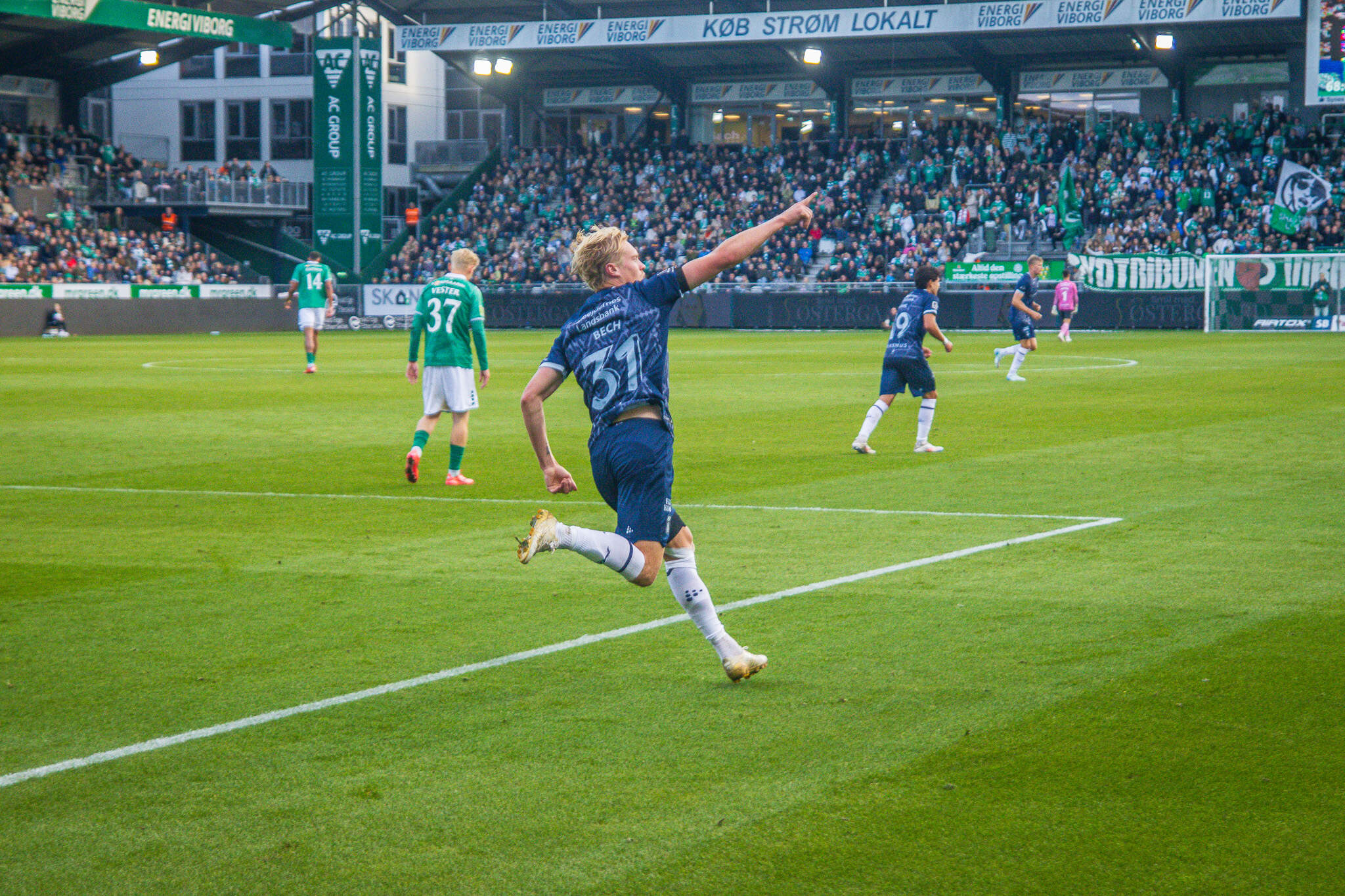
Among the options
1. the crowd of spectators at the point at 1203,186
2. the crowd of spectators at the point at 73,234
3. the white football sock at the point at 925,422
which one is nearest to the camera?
the white football sock at the point at 925,422

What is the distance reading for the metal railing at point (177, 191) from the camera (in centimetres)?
5616

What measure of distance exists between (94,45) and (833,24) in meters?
26.1

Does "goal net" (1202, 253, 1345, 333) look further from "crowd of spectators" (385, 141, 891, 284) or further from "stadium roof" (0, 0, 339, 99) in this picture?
"stadium roof" (0, 0, 339, 99)

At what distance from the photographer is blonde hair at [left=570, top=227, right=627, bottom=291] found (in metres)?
5.79

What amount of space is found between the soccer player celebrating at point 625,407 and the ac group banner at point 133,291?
42471 millimetres

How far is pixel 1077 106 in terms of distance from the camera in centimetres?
5562

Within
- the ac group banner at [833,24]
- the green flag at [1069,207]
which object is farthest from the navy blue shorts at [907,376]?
the ac group banner at [833,24]

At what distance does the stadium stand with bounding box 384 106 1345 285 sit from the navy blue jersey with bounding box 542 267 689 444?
4240 centimetres

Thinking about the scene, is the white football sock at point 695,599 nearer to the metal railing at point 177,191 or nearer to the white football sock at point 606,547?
the white football sock at point 606,547

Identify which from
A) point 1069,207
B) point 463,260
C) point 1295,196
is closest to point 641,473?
point 463,260

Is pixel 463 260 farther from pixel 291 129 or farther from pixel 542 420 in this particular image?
pixel 291 129

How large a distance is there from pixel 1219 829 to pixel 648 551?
2.33m

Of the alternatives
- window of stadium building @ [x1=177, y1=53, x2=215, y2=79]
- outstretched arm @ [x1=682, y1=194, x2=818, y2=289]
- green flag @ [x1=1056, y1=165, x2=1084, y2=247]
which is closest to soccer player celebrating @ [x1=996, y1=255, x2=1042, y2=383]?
outstretched arm @ [x1=682, y1=194, x2=818, y2=289]

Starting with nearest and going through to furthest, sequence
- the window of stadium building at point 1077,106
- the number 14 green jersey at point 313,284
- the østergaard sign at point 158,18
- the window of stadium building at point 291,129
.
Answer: the number 14 green jersey at point 313,284 < the østergaard sign at point 158,18 < the window of stadium building at point 1077,106 < the window of stadium building at point 291,129
